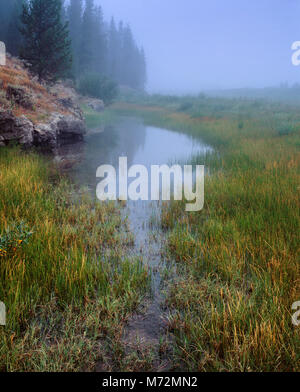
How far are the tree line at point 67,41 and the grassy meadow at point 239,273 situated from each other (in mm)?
17685

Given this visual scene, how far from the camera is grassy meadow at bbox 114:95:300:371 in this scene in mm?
2570

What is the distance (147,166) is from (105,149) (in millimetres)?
4608

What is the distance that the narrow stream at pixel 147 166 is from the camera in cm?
322

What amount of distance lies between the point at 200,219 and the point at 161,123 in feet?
77.9

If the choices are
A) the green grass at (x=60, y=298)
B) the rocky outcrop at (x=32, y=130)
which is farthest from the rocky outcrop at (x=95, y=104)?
the green grass at (x=60, y=298)

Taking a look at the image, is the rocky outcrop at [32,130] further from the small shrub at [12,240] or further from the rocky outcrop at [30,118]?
the small shrub at [12,240]

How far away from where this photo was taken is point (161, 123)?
93.7 ft

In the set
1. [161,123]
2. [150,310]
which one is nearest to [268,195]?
[150,310]

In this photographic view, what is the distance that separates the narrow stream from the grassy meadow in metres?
0.24

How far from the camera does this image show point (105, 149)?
16688mm

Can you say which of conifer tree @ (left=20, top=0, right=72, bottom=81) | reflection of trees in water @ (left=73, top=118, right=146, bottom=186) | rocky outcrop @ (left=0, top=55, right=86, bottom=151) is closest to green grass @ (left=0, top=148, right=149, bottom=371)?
reflection of trees in water @ (left=73, top=118, right=146, bottom=186)

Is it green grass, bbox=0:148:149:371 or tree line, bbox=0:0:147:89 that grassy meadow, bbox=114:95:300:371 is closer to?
green grass, bbox=0:148:149:371

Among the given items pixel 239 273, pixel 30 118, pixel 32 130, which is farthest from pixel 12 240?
pixel 30 118
